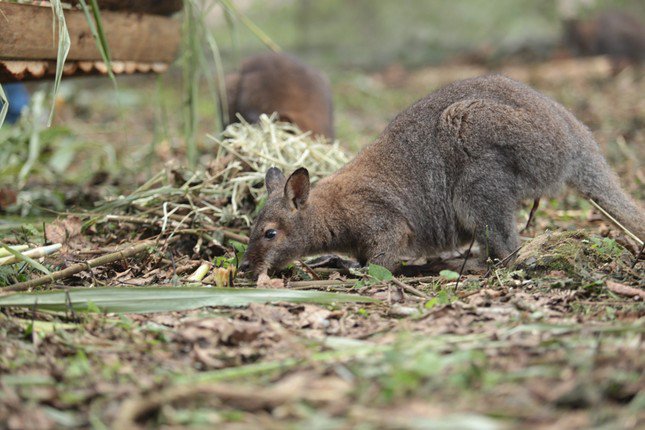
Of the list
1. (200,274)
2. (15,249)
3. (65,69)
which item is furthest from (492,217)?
(65,69)

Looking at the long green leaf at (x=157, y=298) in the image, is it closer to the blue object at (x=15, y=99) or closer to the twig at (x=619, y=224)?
the twig at (x=619, y=224)

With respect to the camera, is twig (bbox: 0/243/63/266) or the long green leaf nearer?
the long green leaf

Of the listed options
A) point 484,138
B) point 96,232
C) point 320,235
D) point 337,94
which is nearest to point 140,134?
point 337,94

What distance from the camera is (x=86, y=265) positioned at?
4.32 metres

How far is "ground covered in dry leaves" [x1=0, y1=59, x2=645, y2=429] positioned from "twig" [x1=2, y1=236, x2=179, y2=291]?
6 centimetres

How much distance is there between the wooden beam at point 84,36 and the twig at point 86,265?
1442mm

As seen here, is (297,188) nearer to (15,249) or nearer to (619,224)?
(15,249)

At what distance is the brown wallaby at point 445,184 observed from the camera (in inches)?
182

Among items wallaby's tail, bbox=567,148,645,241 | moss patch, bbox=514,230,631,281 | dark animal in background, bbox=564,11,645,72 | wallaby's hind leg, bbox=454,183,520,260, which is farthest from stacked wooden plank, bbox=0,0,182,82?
dark animal in background, bbox=564,11,645,72

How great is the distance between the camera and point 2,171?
6.31 meters

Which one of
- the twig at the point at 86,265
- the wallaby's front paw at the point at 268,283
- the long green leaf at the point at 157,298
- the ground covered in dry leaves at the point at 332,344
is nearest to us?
the ground covered in dry leaves at the point at 332,344

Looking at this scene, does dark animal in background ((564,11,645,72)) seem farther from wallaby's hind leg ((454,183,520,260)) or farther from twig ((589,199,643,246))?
wallaby's hind leg ((454,183,520,260))

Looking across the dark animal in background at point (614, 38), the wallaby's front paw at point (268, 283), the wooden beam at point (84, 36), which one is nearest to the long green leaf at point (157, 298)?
the wallaby's front paw at point (268, 283)

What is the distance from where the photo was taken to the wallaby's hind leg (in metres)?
4.63
